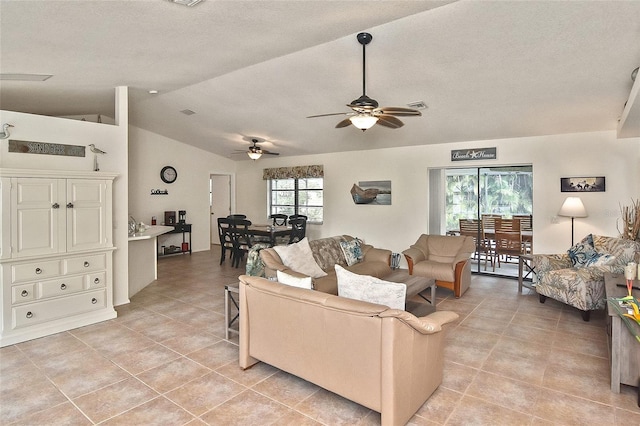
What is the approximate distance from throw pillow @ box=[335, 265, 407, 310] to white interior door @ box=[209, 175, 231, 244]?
805 cm

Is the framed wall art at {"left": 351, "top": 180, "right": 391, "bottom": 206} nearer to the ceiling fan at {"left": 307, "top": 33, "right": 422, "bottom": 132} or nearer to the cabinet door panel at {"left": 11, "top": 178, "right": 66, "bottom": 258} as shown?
the ceiling fan at {"left": 307, "top": 33, "right": 422, "bottom": 132}

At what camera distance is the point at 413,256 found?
208 inches

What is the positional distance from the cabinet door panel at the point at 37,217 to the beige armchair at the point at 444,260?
14.6ft

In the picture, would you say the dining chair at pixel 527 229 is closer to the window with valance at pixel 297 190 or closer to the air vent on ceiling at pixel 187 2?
the window with valance at pixel 297 190

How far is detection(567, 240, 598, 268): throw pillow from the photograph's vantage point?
4.41m

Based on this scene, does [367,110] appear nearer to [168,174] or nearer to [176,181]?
[168,174]

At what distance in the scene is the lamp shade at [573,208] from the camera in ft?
16.5

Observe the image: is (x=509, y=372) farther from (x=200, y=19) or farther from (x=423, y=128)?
(x=423, y=128)

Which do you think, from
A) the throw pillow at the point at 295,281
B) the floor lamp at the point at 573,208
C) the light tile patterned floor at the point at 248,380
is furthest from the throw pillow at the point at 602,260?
the throw pillow at the point at 295,281

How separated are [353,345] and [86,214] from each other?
346 centimetres

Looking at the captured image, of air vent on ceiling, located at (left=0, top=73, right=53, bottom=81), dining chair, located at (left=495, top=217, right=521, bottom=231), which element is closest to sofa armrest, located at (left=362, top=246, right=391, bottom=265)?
dining chair, located at (left=495, top=217, right=521, bottom=231)

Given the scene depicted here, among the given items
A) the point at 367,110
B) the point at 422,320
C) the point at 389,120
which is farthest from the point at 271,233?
the point at 422,320

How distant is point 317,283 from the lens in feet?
12.7

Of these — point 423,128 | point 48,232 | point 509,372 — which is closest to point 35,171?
point 48,232
